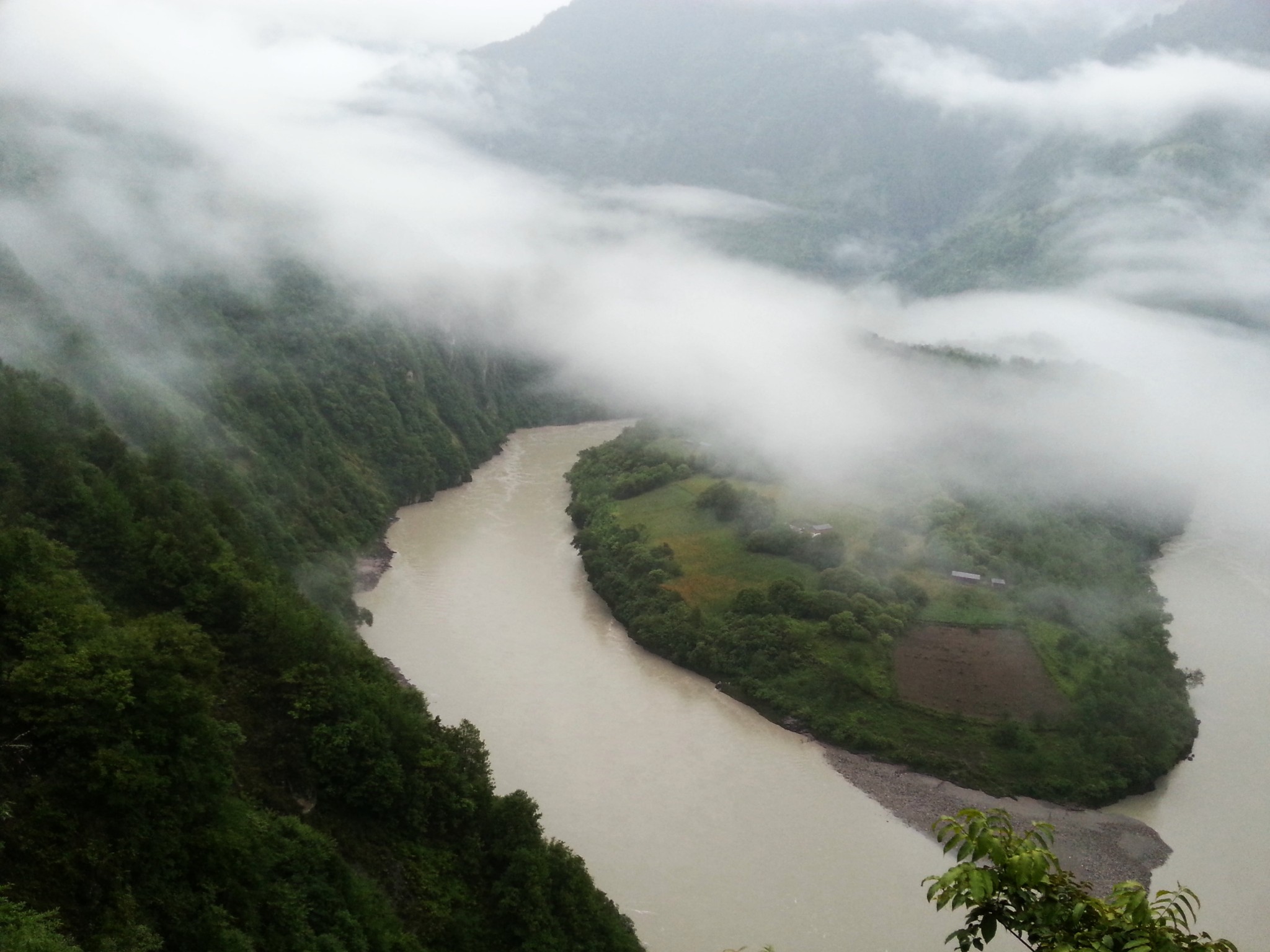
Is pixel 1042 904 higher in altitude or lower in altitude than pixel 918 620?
higher

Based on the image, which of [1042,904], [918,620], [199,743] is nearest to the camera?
[1042,904]

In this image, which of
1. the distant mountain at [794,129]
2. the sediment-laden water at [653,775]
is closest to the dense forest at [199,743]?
the sediment-laden water at [653,775]

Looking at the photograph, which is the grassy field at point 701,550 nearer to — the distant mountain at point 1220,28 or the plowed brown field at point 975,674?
the plowed brown field at point 975,674

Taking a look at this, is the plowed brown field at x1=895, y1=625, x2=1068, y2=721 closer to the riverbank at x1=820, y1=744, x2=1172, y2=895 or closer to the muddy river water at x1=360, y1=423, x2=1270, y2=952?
the riverbank at x1=820, y1=744, x2=1172, y2=895


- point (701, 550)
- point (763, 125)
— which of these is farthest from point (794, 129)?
point (701, 550)

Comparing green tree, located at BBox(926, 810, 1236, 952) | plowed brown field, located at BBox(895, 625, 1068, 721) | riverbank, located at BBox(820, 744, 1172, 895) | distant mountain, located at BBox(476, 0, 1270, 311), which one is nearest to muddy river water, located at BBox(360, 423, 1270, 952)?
riverbank, located at BBox(820, 744, 1172, 895)

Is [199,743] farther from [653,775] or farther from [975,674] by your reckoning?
[975,674]

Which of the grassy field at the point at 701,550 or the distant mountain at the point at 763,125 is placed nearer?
the grassy field at the point at 701,550
